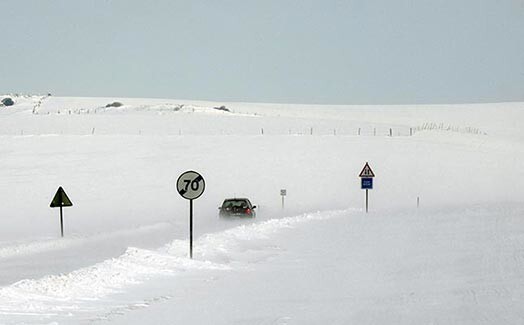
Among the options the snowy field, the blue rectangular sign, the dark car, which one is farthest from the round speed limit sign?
the blue rectangular sign

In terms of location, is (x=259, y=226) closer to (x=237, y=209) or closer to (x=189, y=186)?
(x=237, y=209)

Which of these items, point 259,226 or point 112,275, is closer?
point 112,275

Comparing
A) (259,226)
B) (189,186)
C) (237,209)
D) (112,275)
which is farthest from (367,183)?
(112,275)

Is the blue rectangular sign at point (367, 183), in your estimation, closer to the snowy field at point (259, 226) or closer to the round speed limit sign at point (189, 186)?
the snowy field at point (259, 226)

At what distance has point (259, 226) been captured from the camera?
27.2m

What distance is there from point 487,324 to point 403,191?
42.2 meters

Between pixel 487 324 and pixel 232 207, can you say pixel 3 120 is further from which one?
pixel 487 324

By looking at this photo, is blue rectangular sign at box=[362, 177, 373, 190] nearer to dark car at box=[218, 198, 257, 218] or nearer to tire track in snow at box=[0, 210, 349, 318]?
dark car at box=[218, 198, 257, 218]

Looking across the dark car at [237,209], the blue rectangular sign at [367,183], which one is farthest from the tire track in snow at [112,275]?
the blue rectangular sign at [367,183]

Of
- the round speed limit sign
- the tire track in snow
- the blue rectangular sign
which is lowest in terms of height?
the tire track in snow

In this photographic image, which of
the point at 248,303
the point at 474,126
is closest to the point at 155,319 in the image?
the point at 248,303

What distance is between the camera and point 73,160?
5716 centimetres

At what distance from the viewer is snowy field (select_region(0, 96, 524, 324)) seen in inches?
424

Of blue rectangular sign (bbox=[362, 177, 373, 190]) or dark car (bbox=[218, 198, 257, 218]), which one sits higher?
blue rectangular sign (bbox=[362, 177, 373, 190])
